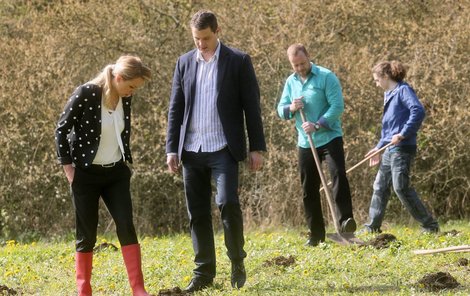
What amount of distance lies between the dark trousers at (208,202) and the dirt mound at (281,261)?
1065 millimetres

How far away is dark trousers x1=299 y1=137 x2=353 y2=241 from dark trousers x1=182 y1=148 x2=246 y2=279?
2.16m

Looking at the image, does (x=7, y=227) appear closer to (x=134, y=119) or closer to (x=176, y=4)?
(x=134, y=119)

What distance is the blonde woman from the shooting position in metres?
6.47

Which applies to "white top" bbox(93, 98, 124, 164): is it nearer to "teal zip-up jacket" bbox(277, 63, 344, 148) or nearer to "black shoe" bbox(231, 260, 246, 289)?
"black shoe" bbox(231, 260, 246, 289)

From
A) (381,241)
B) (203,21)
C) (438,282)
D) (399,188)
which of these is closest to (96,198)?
(203,21)

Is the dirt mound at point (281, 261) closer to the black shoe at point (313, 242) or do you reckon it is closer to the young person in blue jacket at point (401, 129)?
the black shoe at point (313, 242)

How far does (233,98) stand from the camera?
272 inches

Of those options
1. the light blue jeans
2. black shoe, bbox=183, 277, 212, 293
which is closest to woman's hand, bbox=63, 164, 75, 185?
black shoe, bbox=183, 277, 212, 293

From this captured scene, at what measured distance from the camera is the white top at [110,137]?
257 inches

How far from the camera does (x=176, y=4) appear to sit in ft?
46.3

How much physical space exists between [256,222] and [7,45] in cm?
424

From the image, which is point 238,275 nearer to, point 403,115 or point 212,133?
point 212,133

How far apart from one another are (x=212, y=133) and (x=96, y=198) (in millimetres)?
929

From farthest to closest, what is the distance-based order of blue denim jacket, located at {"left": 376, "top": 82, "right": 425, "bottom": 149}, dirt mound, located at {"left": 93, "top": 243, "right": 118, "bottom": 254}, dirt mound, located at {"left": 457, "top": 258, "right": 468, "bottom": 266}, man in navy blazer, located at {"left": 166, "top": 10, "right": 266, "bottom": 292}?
1. dirt mound, located at {"left": 93, "top": 243, "right": 118, "bottom": 254}
2. blue denim jacket, located at {"left": 376, "top": 82, "right": 425, "bottom": 149}
3. dirt mound, located at {"left": 457, "top": 258, "right": 468, "bottom": 266}
4. man in navy blazer, located at {"left": 166, "top": 10, "right": 266, "bottom": 292}
